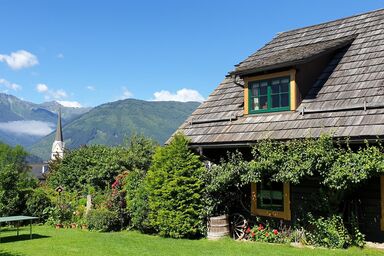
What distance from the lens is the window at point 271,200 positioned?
1213cm

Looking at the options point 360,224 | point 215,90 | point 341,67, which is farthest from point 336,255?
point 215,90

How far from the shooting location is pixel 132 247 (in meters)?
11.4

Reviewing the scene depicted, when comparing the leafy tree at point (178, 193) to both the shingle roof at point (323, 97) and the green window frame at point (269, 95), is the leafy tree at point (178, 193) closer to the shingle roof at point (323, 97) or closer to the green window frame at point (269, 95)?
the shingle roof at point (323, 97)

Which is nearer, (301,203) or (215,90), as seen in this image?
(301,203)

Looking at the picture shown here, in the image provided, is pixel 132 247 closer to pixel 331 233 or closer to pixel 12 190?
pixel 331 233

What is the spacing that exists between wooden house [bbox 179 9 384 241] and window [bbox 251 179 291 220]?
0.03m

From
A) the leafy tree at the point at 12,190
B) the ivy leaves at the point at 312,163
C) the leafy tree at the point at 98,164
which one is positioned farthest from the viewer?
the leafy tree at the point at 98,164

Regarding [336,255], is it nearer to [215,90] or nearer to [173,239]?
[173,239]

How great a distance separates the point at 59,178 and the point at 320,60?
52.2 ft

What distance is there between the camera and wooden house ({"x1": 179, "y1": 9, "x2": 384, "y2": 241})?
1060cm

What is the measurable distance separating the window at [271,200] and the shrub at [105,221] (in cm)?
566

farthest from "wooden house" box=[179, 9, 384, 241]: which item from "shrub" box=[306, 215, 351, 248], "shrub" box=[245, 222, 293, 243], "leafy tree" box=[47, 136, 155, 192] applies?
"leafy tree" box=[47, 136, 155, 192]

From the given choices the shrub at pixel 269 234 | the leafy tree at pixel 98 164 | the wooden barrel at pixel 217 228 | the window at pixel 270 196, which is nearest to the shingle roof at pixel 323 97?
the window at pixel 270 196

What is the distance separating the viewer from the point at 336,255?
930cm
